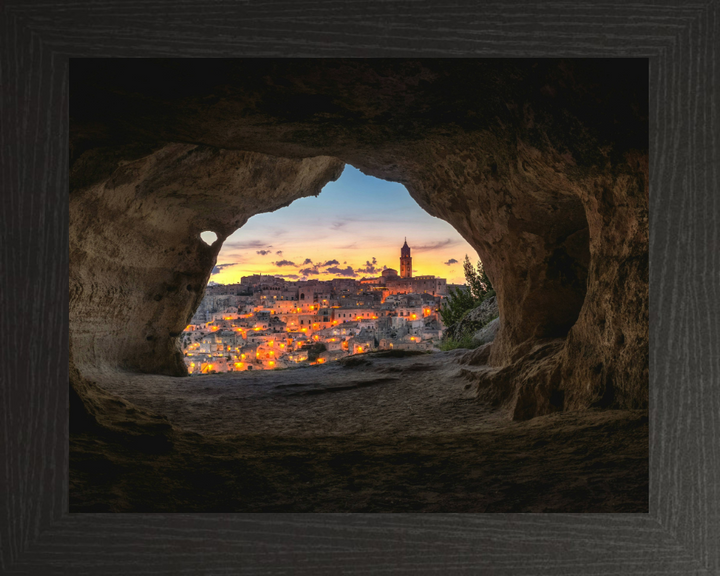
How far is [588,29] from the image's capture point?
234 centimetres

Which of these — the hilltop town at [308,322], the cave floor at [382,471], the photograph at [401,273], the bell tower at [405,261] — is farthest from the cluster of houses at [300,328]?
the cave floor at [382,471]

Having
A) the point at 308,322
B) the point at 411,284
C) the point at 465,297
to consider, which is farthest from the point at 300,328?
the point at 411,284

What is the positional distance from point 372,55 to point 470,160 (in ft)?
12.3

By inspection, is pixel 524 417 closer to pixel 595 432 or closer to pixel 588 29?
pixel 595 432

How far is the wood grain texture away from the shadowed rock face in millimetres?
332

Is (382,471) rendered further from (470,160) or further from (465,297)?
(465,297)

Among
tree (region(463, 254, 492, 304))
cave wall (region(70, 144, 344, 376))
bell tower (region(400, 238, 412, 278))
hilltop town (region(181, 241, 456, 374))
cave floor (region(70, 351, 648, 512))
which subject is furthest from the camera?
tree (region(463, 254, 492, 304))

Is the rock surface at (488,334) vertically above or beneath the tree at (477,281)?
beneath

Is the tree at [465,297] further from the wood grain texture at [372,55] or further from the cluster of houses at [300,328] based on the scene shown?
the wood grain texture at [372,55]

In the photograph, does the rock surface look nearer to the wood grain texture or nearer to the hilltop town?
the hilltop town

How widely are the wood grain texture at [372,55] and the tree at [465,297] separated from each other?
16969 mm

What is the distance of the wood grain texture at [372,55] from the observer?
2.28 metres

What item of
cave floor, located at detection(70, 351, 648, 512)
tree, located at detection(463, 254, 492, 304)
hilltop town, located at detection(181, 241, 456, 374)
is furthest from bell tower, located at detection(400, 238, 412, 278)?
tree, located at detection(463, 254, 492, 304)

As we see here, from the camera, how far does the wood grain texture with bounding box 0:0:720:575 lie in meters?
2.28
